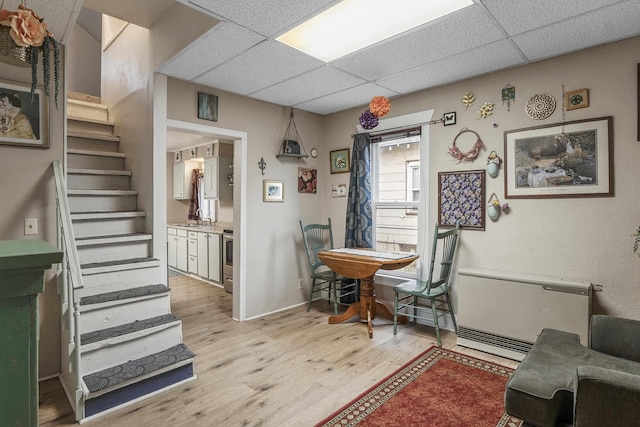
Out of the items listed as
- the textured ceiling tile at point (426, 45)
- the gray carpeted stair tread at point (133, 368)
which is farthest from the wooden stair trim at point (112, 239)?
the textured ceiling tile at point (426, 45)

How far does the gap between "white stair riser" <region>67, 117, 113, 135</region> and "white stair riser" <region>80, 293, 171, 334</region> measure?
82.1 inches

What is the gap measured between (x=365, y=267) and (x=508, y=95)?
192 cm

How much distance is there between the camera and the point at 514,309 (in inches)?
105

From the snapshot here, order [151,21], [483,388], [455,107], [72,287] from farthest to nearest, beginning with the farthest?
1. [455,107]
2. [151,21]
3. [483,388]
4. [72,287]

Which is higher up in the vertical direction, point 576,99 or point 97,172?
point 576,99

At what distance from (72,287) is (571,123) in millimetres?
3509

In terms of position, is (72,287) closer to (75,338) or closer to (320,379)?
(75,338)

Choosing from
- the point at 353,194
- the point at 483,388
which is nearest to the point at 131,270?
the point at 353,194

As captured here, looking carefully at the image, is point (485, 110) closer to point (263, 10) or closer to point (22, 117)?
point (263, 10)

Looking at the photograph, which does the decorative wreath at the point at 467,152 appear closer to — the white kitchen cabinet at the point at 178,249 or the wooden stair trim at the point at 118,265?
the wooden stair trim at the point at 118,265

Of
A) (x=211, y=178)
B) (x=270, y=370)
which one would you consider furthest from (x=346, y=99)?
(x=211, y=178)

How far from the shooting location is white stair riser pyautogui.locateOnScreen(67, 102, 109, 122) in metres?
3.56

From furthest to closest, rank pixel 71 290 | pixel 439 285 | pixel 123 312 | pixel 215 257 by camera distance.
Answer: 1. pixel 215 257
2. pixel 439 285
3. pixel 123 312
4. pixel 71 290

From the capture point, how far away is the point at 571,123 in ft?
8.54
